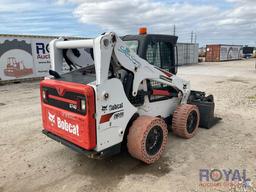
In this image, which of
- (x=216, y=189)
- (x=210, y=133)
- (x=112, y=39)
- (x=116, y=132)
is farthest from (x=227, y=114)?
(x=112, y=39)

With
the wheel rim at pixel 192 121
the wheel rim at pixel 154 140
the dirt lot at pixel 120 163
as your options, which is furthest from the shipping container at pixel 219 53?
the wheel rim at pixel 154 140

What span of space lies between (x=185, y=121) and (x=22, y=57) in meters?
11.8

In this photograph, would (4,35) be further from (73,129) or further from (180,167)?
(180,167)

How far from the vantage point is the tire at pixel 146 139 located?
368cm

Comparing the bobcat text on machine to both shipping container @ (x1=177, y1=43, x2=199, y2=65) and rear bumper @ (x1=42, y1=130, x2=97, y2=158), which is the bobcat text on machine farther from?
shipping container @ (x1=177, y1=43, x2=199, y2=65)

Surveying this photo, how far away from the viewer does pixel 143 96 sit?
4.20 metres

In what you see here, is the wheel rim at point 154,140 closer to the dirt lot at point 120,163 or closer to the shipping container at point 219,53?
the dirt lot at point 120,163

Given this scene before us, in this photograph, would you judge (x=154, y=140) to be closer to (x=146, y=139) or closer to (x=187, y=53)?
(x=146, y=139)

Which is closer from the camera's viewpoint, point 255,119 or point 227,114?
point 255,119

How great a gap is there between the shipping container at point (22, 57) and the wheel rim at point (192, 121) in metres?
11.3

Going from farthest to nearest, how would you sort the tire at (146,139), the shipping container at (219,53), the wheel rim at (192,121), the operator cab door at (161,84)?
1. the shipping container at (219,53)
2. the wheel rim at (192,121)
3. the operator cab door at (161,84)
4. the tire at (146,139)

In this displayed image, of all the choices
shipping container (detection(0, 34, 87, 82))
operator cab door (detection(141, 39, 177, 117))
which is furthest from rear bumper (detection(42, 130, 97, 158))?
shipping container (detection(0, 34, 87, 82))

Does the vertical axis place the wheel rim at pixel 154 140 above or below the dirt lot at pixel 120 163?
above

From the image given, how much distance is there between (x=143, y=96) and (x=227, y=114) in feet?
12.3
